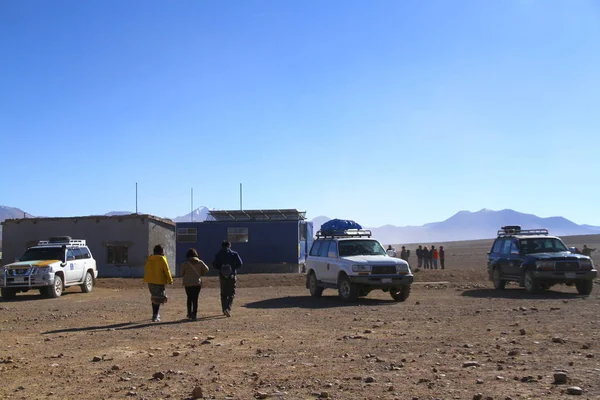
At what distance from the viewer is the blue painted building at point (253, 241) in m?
37.5

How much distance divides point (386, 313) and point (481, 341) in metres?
4.84

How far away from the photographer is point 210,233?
124ft

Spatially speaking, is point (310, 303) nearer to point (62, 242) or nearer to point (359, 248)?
point (359, 248)

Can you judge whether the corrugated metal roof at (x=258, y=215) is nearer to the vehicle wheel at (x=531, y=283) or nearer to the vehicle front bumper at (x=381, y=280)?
the vehicle wheel at (x=531, y=283)

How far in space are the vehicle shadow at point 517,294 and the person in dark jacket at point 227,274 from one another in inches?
308

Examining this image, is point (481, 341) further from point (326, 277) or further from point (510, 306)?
point (326, 277)

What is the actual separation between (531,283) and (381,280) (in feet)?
16.3

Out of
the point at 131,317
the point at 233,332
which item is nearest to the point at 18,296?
the point at 131,317

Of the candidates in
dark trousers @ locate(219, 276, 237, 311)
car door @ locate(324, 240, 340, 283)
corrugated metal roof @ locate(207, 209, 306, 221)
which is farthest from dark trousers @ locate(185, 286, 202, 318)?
corrugated metal roof @ locate(207, 209, 306, 221)

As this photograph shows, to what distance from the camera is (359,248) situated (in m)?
19.4

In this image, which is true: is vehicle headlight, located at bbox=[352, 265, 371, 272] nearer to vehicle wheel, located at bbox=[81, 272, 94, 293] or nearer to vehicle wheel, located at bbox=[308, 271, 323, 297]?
vehicle wheel, located at bbox=[308, 271, 323, 297]

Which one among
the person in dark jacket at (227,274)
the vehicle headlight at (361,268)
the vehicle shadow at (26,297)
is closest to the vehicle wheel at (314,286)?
the vehicle headlight at (361,268)

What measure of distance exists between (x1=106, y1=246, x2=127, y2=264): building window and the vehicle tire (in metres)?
21.2

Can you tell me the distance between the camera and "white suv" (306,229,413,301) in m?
17.9
